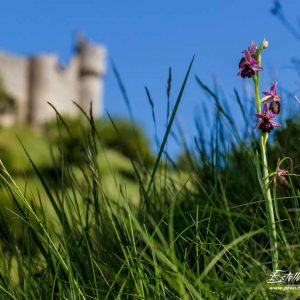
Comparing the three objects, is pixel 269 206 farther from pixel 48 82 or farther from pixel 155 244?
pixel 48 82

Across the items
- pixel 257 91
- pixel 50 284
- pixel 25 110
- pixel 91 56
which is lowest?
pixel 50 284

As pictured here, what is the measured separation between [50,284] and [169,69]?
56 cm

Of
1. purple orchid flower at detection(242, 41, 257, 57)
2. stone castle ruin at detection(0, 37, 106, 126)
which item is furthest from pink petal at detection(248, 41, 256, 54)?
stone castle ruin at detection(0, 37, 106, 126)

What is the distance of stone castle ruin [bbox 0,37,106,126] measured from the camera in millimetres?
37781

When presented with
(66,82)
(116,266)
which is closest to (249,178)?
(116,266)

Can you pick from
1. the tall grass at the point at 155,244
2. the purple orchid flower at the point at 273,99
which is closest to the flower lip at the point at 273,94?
the purple orchid flower at the point at 273,99

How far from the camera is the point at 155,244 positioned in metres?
1.28

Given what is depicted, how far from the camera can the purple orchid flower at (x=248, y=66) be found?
3.89 feet

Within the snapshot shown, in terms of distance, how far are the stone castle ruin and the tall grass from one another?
33.8 m

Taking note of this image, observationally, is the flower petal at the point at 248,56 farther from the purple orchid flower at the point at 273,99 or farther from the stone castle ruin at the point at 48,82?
the stone castle ruin at the point at 48,82

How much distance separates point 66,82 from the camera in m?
41.8

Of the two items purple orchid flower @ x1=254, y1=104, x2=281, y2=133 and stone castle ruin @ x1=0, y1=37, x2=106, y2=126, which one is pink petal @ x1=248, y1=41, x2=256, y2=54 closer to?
purple orchid flower @ x1=254, y1=104, x2=281, y2=133

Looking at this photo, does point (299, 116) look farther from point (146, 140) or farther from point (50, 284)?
point (146, 140)

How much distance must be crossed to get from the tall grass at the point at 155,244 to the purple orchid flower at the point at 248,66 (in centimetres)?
13
